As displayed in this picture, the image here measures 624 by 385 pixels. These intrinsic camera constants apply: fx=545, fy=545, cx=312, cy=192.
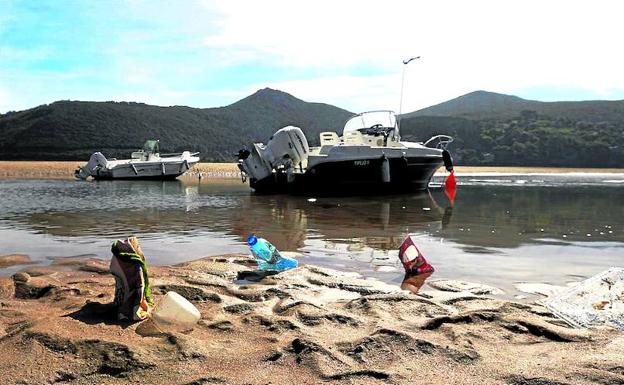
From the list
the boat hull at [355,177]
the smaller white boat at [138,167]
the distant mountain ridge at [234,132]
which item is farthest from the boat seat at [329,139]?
the distant mountain ridge at [234,132]

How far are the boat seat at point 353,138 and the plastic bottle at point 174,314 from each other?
75.0 feet

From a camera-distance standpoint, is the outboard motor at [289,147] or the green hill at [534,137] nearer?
the outboard motor at [289,147]

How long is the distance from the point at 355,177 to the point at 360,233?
13687 millimetres

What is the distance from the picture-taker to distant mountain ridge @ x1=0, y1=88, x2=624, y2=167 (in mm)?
100062

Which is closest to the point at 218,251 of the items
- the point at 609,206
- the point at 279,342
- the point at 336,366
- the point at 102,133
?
the point at 279,342

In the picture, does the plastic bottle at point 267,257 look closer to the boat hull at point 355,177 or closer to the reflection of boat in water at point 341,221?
the reflection of boat in water at point 341,221

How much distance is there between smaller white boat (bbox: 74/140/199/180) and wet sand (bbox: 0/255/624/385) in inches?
1606

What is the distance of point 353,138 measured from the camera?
91.4 ft

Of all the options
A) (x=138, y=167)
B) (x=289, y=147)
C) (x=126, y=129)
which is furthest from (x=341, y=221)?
(x=126, y=129)

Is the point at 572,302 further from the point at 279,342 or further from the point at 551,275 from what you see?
the point at 279,342

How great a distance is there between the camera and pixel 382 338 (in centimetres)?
443

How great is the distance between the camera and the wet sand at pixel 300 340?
3828 millimetres

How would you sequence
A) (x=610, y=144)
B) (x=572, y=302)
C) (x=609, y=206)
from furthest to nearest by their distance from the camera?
(x=610, y=144), (x=609, y=206), (x=572, y=302)

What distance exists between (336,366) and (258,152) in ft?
80.9
